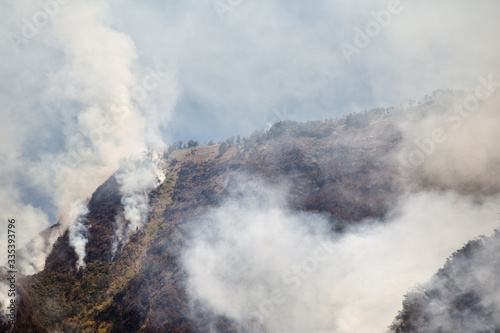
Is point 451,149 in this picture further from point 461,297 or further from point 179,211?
point 179,211

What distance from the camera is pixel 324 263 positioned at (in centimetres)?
5469

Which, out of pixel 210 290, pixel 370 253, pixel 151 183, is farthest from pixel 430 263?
pixel 151 183

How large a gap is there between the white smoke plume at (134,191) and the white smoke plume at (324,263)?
23690 mm

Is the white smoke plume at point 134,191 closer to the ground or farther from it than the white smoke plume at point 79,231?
farther from it

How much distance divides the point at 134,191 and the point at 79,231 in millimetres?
19922

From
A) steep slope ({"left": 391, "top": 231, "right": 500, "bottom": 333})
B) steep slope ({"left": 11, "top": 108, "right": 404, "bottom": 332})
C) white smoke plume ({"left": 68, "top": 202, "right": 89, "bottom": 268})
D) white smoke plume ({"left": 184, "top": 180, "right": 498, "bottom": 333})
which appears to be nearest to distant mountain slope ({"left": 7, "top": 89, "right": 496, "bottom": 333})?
steep slope ({"left": 11, "top": 108, "right": 404, "bottom": 332})

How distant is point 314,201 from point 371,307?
102 ft

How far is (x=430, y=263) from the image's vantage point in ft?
154

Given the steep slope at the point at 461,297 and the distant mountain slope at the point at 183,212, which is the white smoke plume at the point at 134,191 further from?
the steep slope at the point at 461,297

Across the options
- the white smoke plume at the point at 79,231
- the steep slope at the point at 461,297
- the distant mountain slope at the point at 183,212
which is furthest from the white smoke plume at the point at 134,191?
the steep slope at the point at 461,297

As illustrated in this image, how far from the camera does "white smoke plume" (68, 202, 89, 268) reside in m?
66.3

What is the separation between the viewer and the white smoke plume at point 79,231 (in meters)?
66.3

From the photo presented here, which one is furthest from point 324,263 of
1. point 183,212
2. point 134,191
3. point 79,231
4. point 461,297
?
point 79,231

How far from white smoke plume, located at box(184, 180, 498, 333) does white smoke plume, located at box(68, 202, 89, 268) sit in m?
28.1
